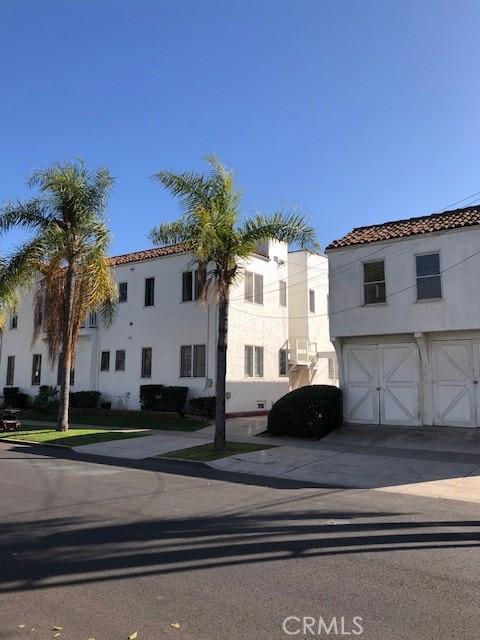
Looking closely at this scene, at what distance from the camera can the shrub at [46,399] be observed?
87.0 ft

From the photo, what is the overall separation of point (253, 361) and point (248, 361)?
0.30 meters

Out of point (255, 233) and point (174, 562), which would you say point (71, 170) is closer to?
point (255, 233)

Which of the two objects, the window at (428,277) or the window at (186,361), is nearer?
the window at (428,277)

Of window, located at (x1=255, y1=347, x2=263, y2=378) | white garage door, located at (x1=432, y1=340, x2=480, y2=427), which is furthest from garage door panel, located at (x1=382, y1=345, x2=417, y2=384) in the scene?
window, located at (x1=255, y1=347, x2=263, y2=378)

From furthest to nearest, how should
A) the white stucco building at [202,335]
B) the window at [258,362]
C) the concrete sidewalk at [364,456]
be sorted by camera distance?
the window at [258,362], the white stucco building at [202,335], the concrete sidewalk at [364,456]

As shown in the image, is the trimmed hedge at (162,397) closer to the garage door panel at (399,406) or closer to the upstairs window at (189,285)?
the upstairs window at (189,285)

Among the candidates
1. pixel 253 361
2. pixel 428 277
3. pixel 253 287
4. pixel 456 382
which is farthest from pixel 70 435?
pixel 428 277

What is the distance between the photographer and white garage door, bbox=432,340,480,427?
52.3 ft

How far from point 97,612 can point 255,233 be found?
11513 mm

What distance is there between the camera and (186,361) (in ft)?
79.2

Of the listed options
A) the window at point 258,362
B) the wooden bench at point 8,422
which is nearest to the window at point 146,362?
the window at point 258,362

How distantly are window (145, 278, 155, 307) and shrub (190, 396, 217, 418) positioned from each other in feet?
18.5

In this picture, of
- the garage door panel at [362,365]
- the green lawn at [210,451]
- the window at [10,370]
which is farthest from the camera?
the window at [10,370]

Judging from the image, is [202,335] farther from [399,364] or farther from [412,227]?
[412,227]
